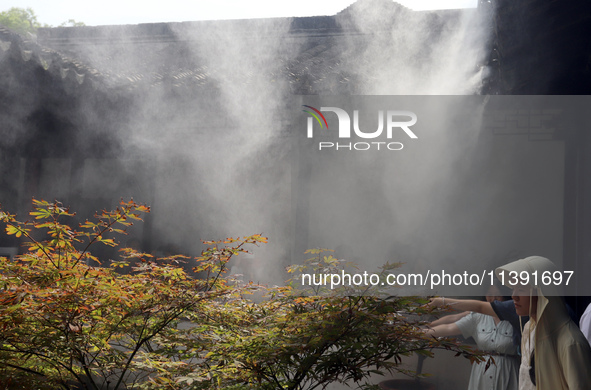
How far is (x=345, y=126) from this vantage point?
15.3 ft

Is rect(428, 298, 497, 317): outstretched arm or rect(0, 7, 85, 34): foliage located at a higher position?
rect(0, 7, 85, 34): foliage

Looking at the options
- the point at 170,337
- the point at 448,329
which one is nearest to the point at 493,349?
the point at 448,329

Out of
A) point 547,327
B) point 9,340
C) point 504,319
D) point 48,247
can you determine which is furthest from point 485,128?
point 9,340

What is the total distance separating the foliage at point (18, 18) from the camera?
23.4 metres

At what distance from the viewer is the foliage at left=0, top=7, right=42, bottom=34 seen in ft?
76.7

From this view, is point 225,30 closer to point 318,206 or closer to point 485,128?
point 318,206

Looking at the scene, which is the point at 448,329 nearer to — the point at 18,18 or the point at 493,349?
the point at 493,349

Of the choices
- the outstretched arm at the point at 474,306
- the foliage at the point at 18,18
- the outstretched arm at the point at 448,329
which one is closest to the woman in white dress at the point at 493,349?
the outstretched arm at the point at 448,329

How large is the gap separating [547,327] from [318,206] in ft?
9.80

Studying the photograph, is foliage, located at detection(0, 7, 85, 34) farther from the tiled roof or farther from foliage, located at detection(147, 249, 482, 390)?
foliage, located at detection(147, 249, 482, 390)

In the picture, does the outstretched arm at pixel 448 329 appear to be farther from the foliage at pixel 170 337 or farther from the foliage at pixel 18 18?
the foliage at pixel 18 18

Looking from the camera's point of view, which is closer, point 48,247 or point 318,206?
point 48,247

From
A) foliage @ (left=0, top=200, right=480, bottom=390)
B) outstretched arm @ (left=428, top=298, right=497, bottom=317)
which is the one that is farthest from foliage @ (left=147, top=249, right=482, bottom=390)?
outstretched arm @ (left=428, top=298, right=497, bottom=317)

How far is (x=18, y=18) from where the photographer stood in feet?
81.5
